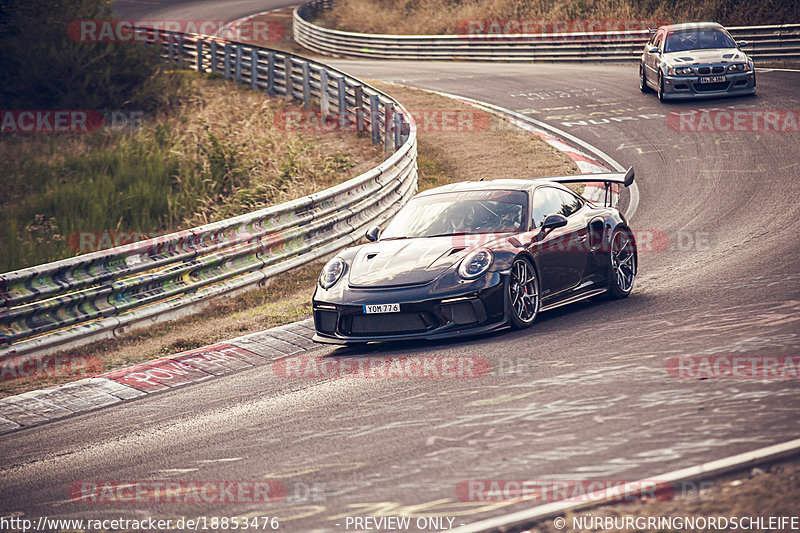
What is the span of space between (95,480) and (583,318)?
462 cm

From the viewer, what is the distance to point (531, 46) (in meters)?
30.3

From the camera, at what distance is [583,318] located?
8516mm

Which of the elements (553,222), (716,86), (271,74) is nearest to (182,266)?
(553,222)

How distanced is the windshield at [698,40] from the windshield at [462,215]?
12453 mm

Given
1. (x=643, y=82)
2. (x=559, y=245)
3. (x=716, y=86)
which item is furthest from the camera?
(x=643, y=82)

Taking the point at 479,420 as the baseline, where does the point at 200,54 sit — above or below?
below

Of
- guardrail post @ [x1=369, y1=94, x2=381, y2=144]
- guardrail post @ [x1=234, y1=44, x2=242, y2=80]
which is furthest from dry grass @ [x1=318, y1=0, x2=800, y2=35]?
guardrail post @ [x1=369, y1=94, x2=381, y2=144]

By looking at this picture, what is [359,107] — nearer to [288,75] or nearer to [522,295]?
Answer: [288,75]

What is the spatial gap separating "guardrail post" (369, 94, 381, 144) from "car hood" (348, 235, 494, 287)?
10.1 metres

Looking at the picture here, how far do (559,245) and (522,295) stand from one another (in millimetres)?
894

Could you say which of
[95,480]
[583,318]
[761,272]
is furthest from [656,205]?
[95,480]

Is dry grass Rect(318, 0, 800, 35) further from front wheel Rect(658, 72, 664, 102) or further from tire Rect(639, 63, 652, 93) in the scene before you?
front wheel Rect(658, 72, 664, 102)

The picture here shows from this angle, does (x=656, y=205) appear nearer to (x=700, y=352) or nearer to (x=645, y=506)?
(x=700, y=352)

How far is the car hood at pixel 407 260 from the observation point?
315 inches
